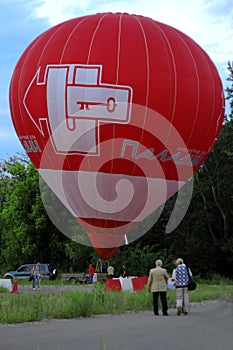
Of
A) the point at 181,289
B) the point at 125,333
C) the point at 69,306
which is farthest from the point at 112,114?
the point at 125,333

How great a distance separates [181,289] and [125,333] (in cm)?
580

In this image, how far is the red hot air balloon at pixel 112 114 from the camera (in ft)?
73.2

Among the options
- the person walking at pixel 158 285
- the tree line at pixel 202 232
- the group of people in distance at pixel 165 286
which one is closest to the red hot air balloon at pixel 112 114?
the group of people in distance at pixel 165 286

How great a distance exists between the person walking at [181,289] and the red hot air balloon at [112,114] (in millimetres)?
5797

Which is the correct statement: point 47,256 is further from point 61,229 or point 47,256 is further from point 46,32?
Answer: point 46,32

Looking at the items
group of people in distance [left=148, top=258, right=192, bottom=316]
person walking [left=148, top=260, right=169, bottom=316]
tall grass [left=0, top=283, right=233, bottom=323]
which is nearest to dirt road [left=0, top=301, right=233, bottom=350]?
tall grass [left=0, top=283, right=233, bottom=323]

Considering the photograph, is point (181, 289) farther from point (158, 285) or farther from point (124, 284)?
point (124, 284)

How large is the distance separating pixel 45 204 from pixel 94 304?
1452 inches

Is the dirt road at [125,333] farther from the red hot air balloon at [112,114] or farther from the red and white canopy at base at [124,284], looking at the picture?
the red hot air balloon at [112,114]

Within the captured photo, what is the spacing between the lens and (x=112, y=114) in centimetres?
2228

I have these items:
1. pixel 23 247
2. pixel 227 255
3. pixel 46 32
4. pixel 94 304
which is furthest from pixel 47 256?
pixel 94 304

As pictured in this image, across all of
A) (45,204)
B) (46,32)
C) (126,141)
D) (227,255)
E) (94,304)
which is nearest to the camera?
(94,304)

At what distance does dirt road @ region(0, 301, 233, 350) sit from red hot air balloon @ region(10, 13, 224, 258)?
322 inches

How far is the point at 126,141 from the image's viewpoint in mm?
22469
